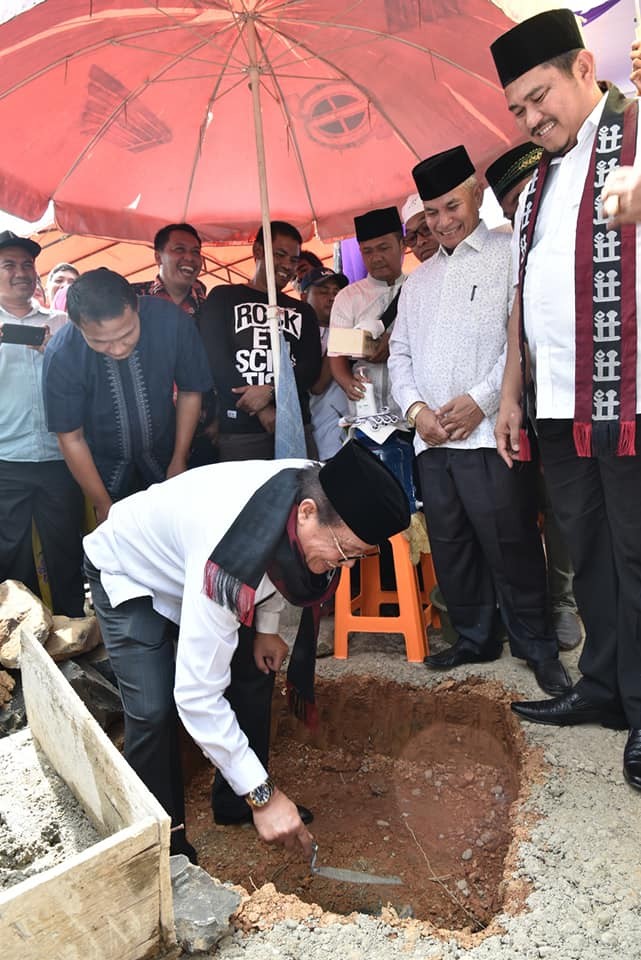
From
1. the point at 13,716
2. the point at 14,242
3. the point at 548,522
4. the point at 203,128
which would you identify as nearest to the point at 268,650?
the point at 13,716

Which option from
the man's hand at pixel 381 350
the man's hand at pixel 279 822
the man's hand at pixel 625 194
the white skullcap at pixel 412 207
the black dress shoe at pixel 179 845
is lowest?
the black dress shoe at pixel 179 845

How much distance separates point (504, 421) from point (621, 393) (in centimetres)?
59

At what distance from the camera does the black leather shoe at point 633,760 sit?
246cm

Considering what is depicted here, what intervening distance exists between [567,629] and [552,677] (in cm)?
47

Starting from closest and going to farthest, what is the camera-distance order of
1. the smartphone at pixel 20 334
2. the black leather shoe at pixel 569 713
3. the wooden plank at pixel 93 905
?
the wooden plank at pixel 93 905 < the black leather shoe at pixel 569 713 < the smartphone at pixel 20 334

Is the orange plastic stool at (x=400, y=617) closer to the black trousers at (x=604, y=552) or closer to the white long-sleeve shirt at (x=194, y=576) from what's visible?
the black trousers at (x=604, y=552)

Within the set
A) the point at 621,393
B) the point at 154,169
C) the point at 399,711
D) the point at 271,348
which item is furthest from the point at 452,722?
the point at 154,169

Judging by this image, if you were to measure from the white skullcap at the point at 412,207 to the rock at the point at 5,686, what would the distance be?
9.41 ft

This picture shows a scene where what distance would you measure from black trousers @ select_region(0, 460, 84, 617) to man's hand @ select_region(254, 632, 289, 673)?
5.46 ft

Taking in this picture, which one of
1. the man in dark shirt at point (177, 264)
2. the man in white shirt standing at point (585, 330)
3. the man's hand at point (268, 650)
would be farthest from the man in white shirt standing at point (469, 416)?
the man in dark shirt at point (177, 264)

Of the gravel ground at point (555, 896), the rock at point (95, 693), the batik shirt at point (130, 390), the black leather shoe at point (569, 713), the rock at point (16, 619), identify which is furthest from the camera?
the batik shirt at point (130, 390)

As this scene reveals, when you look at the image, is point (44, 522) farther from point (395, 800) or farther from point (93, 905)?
point (93, 905)

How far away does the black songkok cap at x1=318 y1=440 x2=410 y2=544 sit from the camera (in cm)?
187

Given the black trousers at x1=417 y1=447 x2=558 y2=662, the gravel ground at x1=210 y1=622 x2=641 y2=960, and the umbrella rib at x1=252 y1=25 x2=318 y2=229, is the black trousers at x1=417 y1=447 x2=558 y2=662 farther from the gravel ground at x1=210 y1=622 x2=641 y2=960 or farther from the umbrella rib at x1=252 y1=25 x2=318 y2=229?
the umbrella rib at x1=252 y1=25 x2=318 y2=229
